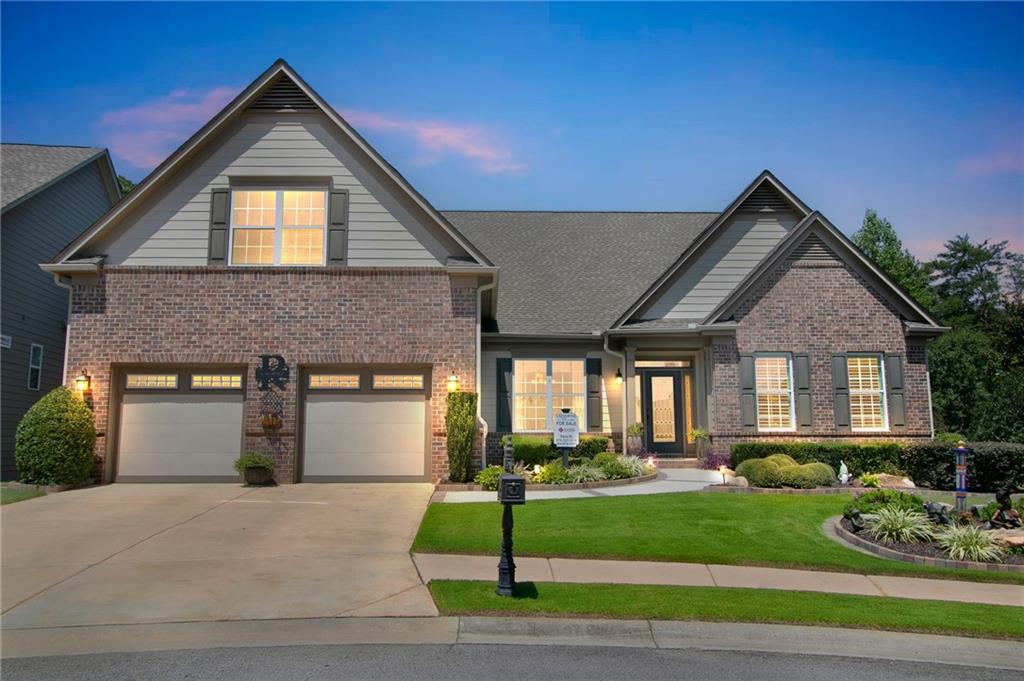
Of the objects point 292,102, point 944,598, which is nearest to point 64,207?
point 292,102

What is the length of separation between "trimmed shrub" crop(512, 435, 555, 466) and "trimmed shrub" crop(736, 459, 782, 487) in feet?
15.9

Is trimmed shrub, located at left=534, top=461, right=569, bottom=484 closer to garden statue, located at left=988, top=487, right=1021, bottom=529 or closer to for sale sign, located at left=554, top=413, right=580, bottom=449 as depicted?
for sale sign, located at left=554, top=413, right=580, bottom=449

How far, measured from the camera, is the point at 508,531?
735cm

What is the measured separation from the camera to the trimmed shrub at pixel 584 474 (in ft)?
48.6

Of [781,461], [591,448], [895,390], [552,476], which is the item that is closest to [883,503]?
[781,461]

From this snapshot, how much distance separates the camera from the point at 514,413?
1912cm

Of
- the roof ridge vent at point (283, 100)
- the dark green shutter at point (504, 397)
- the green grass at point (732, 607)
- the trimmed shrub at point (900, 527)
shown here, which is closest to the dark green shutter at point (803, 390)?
the dark green shutter at point (504, 397)

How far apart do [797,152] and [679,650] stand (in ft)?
53.6

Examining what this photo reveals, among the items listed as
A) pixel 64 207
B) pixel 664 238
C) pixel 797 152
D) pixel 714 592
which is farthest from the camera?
pixel 664 238

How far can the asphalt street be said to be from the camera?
5.36 m

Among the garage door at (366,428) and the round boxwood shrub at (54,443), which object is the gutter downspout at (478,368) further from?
the round boxwood shrub at (54,443)

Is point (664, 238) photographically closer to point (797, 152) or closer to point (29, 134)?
point (797, 152)

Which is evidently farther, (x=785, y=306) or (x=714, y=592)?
(x=785, y=306)

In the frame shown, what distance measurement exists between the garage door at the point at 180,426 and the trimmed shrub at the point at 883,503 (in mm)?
12276
